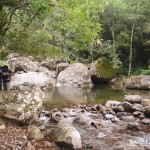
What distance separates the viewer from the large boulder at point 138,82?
21.5 meters

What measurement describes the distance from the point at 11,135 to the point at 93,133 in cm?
289

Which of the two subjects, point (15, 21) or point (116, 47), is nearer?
point (15, 21)

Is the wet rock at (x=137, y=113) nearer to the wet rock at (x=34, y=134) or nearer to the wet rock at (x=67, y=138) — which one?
the wet rock at (x=67, y=138)

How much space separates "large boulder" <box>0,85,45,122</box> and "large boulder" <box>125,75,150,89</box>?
1367cm

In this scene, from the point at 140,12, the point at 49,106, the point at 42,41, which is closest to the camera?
the point at 42,41

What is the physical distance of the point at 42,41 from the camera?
1006cm

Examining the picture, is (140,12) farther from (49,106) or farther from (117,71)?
(49,106)

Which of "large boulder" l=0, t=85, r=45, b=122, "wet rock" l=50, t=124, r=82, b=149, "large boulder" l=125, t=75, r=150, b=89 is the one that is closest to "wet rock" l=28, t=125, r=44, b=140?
"wet rock" l=50, t=124, r=82, b=149

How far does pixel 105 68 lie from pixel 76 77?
9.36 ft

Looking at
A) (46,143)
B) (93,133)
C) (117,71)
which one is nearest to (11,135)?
(46,143)

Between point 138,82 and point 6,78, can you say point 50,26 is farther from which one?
point 138,82

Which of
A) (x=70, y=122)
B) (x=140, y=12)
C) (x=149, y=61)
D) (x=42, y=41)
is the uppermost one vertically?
(x=140, y=12)

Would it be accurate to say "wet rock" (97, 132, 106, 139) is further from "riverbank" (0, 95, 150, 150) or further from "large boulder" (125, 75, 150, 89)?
"large boulder" (125, 75, 150, 89)

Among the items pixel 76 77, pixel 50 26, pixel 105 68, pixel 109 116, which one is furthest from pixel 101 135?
pixel 105 68
